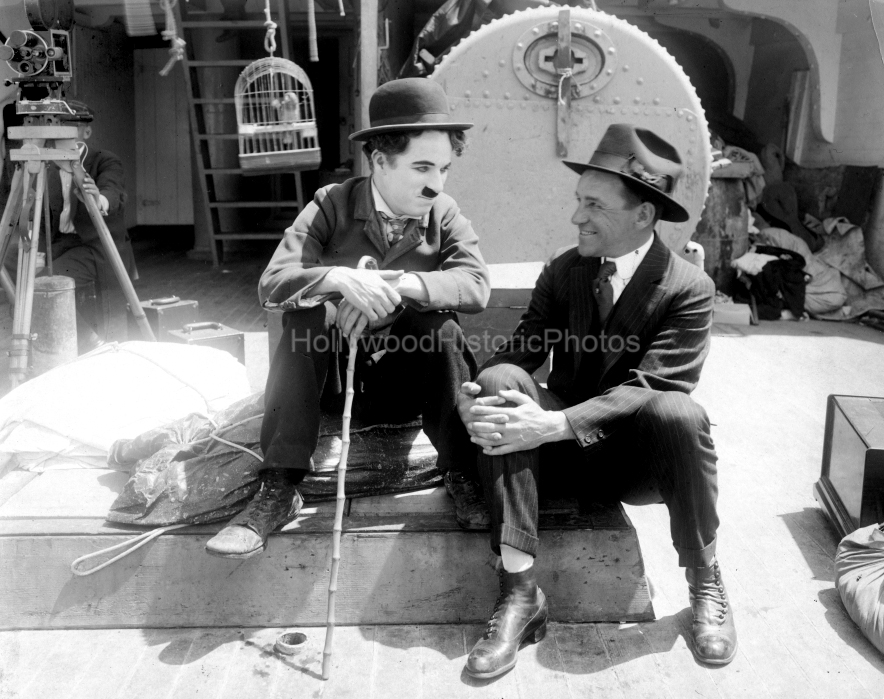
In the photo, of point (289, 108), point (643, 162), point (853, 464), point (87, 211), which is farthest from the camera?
point (289, 108)

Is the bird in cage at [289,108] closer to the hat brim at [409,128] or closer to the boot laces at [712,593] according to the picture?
the hat brim at [409,128]

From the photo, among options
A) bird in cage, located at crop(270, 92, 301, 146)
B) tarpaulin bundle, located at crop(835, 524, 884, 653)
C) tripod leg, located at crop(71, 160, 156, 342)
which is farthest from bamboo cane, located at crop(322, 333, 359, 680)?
bird in cage, located at crop(270, 92, 301, 146)

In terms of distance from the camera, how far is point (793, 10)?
8062 mm

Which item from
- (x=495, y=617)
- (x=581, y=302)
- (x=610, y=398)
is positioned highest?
(x=581, y=302)

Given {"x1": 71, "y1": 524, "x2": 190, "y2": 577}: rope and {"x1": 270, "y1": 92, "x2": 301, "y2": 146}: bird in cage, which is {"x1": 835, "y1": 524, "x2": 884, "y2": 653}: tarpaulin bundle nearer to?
{"x1": 71, "y1": 524, "x2": 190, "y2": 577}: rope

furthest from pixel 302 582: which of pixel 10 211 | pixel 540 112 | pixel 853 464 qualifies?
pixel 540 112

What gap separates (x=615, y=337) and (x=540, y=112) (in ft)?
9.66

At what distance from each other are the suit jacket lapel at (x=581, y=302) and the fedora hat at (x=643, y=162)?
0.29 meters

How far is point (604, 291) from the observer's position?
8.98ft

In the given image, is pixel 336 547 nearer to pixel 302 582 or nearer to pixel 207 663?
pixel 302 582

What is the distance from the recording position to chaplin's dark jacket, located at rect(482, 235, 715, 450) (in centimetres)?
249

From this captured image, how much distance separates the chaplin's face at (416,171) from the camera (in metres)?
2.81

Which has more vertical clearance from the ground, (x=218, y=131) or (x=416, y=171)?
(x=416, y=171)

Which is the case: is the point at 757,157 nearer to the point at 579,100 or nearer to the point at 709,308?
the point at 579,100
